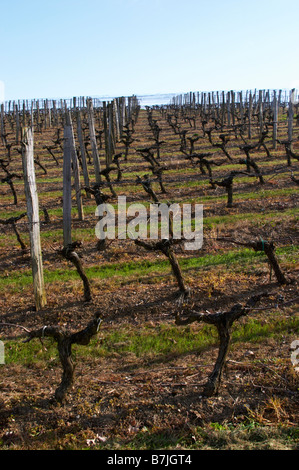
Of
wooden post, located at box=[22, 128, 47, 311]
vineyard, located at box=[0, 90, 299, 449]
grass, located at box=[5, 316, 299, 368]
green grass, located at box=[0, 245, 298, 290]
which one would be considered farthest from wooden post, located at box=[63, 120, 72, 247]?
grass, located at box=[5, 316, 299, 368]

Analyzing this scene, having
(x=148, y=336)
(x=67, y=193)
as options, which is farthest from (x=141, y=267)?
(x=148, y=336)

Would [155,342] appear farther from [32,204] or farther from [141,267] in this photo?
[141,267]

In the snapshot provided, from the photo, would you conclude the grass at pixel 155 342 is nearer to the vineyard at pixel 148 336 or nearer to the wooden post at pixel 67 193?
the vineyard at pixel 148 336

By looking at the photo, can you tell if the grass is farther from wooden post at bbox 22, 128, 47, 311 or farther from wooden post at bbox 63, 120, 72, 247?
wooden post at bbox 63, 120, 72, 247

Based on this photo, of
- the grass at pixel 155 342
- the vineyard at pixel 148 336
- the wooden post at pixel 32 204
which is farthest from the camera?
the wooden post at pixel 32 204

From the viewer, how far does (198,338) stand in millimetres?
6070

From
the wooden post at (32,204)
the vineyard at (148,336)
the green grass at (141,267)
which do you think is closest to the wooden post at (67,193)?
the vineyard at (148,336)

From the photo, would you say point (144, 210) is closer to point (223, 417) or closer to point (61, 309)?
point (61, 309)

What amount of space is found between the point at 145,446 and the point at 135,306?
10.7 ft

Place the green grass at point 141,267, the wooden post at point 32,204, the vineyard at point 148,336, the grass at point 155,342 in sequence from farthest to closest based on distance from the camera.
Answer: the green grass at point 141,267, the wooden post at point 32,204, the grass at point 155,342, the vineyard at point 148,336

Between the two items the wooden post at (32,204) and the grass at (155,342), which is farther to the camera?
the wooden post at (32,204)

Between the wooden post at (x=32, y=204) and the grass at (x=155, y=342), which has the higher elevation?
the wooden post at (x=32, y=204)
